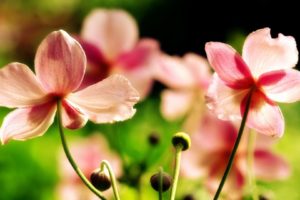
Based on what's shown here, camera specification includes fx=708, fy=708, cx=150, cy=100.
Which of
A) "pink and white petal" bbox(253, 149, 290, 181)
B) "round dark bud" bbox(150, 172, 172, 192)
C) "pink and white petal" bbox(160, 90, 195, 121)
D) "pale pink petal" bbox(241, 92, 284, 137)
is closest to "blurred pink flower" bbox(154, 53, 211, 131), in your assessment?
"pink and white petal" bbox(160, 90, 195, 121)

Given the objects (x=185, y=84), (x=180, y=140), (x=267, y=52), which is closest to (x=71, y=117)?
(x=180, y=140)

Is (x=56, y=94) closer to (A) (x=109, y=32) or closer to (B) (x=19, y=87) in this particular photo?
(B) (x=19, y=87)

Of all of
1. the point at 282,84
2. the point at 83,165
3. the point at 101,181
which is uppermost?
the point at 282,84

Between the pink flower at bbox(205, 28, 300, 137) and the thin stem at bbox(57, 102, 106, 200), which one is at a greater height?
the pink flower at bbox(205, 28, 300, 137)

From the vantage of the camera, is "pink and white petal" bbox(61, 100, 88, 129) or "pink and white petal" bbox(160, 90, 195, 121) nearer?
"pink and white petal" bbox(61, 100, 88, 129)

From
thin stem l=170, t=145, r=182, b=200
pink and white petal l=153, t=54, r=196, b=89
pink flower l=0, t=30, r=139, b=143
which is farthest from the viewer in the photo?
pink and white petal l=153, t=54, r=196, b=89

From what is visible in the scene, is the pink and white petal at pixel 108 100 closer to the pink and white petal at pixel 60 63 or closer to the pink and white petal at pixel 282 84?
the pink and white petal at pixel 60 63

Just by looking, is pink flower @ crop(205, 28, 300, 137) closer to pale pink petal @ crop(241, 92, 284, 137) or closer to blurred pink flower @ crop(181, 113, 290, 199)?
pale pink petal @ crop(241, 92, 284, 137)

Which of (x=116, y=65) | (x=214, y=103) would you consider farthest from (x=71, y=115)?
(x=116, y=65)
